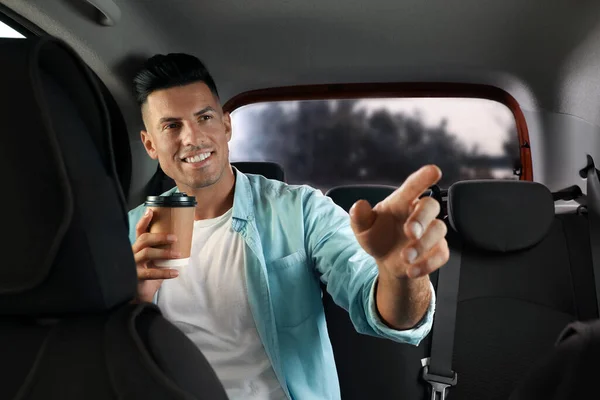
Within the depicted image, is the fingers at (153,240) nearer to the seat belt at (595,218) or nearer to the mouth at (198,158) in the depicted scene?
the mouth at (198,158)

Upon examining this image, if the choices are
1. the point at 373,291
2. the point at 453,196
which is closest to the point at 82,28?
the point at 453,196

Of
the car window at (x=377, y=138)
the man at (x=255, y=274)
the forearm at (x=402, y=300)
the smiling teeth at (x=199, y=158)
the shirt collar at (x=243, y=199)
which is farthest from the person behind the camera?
the car window at (x=377, y=138)

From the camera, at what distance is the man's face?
1.47 meters

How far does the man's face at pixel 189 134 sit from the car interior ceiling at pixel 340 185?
14cm

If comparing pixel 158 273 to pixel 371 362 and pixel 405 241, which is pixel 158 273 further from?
pixel 371 362

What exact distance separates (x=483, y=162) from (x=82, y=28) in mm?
2014

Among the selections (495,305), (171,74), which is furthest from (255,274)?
(495,305)

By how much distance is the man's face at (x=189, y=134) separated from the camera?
1.47 metres

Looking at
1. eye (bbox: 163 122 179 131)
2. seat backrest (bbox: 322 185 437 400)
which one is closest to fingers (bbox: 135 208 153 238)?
eye (bbox: 163 122 179 131)

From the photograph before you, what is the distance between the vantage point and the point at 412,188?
733mm

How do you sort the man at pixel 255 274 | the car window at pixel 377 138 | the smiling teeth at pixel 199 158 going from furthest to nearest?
the car window at pixel 377 138 → the smiling teeth at pixel 199 158 → the man at pixel 255 274

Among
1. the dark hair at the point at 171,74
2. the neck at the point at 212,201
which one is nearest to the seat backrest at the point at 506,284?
the neck at the point at 212,201

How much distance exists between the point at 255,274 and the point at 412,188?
643 millimetres

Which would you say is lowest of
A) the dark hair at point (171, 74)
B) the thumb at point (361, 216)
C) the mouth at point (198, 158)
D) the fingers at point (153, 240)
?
the fingers at point (153, 240)
